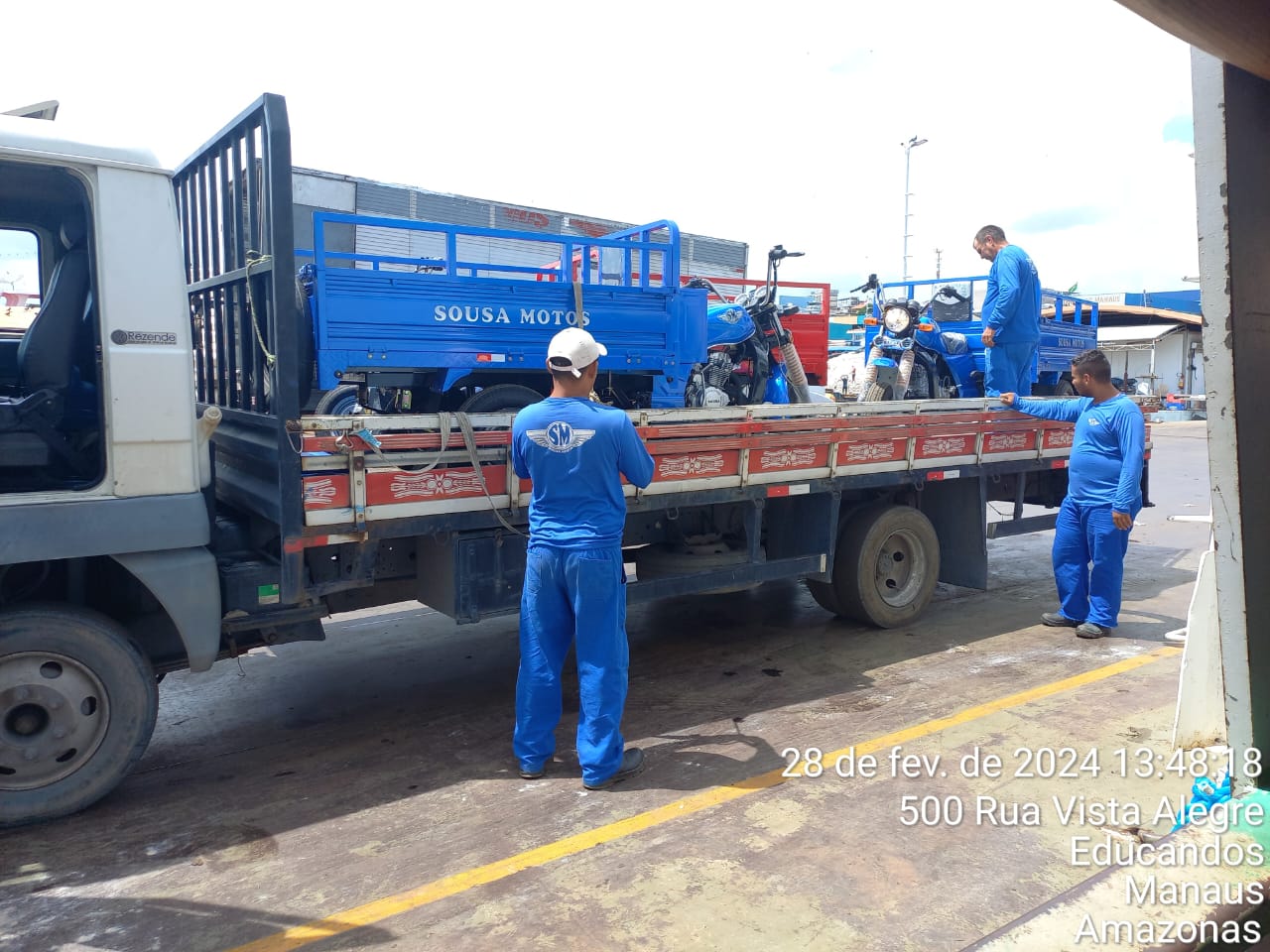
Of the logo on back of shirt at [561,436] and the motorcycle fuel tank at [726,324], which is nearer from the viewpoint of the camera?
the logo on back of shirt at [561,436]

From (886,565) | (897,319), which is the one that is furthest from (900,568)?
(897,319)

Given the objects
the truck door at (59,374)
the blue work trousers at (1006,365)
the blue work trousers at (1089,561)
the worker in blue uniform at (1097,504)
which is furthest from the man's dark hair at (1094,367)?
the truck door at (59,374)

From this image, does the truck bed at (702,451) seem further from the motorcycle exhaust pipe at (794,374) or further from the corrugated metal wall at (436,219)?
the corrugated metal wall at (436,219)

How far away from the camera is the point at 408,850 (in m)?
3.51

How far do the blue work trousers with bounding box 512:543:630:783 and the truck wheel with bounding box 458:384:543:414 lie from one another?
2.29 metres

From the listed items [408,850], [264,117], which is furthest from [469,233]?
[408,850]

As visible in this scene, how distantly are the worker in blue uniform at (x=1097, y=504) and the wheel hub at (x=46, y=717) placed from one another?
231 inches

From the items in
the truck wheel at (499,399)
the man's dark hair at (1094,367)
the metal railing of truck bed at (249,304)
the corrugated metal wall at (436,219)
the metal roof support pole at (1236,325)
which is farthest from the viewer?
the corrugated metal wall at (436,219)

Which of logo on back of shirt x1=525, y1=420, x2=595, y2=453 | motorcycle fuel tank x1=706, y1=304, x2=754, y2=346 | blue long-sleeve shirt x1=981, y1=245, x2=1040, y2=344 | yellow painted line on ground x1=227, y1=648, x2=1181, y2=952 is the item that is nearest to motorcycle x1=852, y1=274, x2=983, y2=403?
blue long-sleeve shirt x1=981, y1=245, x2=1040, y2=344

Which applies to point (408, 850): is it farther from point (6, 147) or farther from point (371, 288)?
point (371, 288)

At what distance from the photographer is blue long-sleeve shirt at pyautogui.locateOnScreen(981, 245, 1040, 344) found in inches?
296

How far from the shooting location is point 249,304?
13.8 feet

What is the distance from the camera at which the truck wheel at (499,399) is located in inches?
243

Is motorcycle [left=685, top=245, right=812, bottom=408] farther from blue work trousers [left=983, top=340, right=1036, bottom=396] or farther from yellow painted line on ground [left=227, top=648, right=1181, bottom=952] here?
yellow painted line on ground [left=227, top=648, right=1181, bottom=952]
